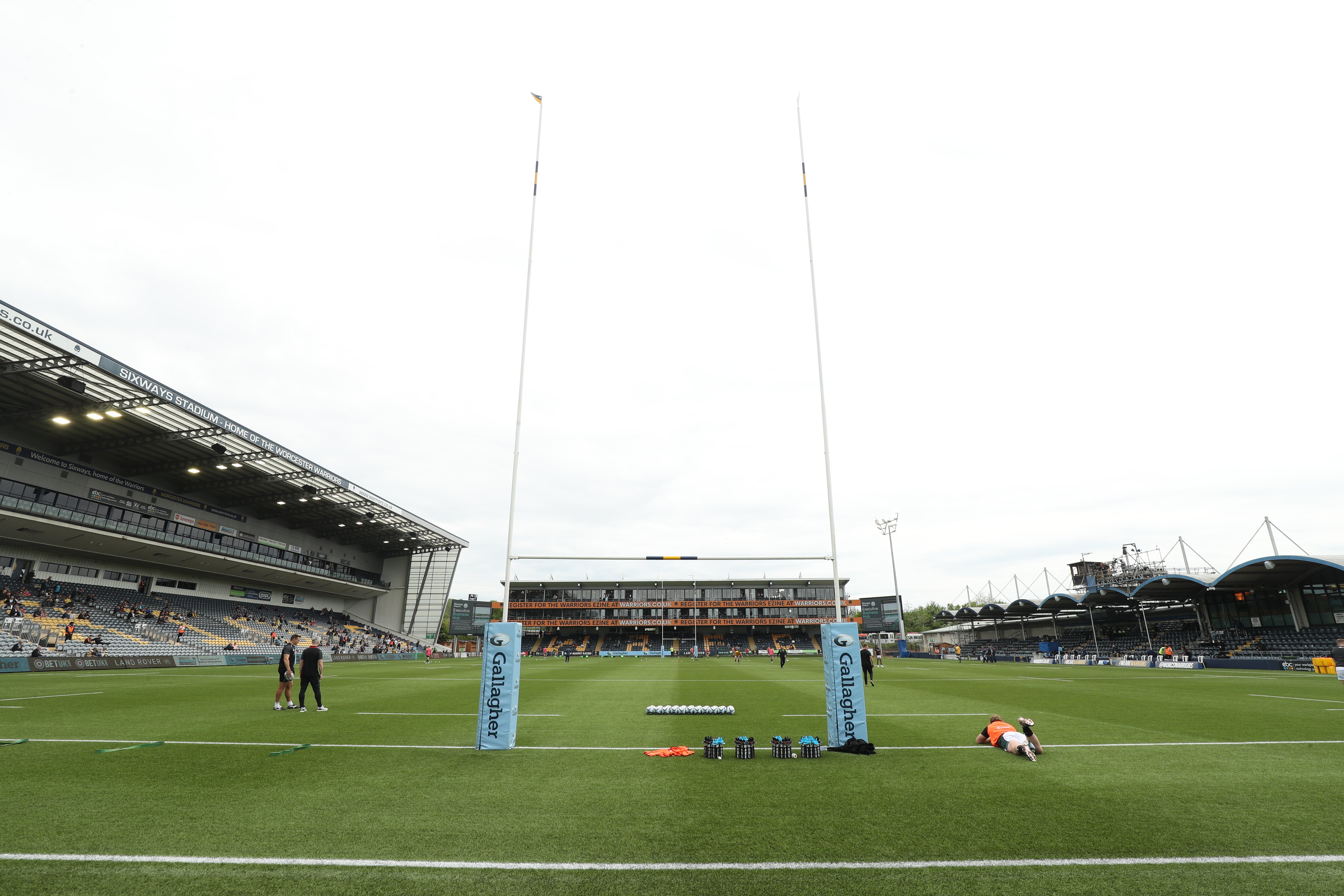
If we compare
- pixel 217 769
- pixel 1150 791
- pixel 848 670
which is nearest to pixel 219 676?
pixel 217 769

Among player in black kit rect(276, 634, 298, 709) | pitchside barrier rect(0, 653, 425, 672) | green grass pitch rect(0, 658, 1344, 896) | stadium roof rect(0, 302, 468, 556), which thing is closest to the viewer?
green grass pitch rect(0, 658, 1344, 896)

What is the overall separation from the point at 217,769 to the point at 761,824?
8.08 metres

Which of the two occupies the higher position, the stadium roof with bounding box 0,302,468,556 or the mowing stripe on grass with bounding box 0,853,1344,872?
the stadium roof with bounding box 0,302,468,556

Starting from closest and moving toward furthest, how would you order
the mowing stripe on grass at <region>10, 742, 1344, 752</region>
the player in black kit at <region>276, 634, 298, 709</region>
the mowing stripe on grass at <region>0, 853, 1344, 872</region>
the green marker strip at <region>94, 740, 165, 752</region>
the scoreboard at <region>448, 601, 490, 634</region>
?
1. the mowing stripe on grass at <region>0, 853, 1344, 872</region>
2. the green marker strip at <region>94, 740, 165, 752</region>
3. the mowing stripe on grass at <region>10, 742, 1344, 752</region>
4. the player in black kit at <region>276, 634, 298, 709</region>
5. the scoreboard at <region>448, 601, 490, 634</region>

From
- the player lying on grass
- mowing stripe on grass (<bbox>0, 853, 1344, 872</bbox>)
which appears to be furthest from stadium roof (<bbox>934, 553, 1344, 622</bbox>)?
mowing stripe on grass (<bbox>0, 853, 1344, 872</bbox>)

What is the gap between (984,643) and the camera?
308 feet

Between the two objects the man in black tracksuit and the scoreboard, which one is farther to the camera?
the scoreboard

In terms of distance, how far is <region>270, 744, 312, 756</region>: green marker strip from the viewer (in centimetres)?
982

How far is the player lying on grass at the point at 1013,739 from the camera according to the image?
962 cm

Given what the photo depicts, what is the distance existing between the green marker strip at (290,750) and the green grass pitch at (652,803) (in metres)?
0.17

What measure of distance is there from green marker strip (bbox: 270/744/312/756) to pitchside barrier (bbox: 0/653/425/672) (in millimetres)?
18601

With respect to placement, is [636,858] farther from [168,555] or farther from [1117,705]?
[168,555]

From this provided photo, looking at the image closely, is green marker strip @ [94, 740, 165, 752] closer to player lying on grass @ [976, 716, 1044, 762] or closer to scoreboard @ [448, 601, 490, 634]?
player lying on grass @ [976, 716, 1044, 762]

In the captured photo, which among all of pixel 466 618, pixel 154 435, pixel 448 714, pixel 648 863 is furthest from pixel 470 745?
pixel 466 618
